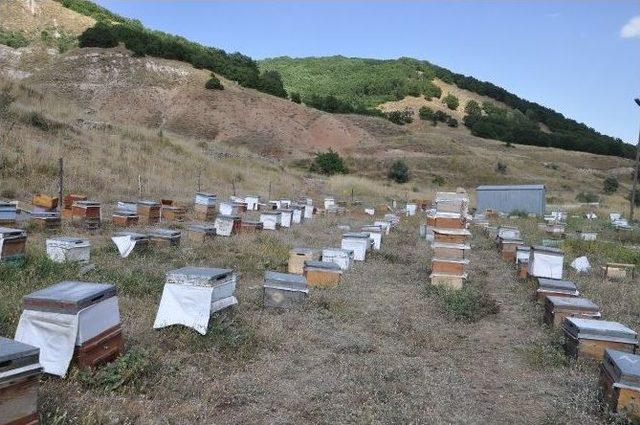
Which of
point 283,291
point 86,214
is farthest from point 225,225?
point 283,291

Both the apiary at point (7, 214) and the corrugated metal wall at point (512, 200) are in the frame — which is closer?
the apiary at point (7, 214)

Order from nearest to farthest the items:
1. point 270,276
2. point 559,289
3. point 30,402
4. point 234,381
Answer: point 30,402
point 234,381
point 270,276
point 559,289

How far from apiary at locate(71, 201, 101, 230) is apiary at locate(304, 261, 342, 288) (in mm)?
5822

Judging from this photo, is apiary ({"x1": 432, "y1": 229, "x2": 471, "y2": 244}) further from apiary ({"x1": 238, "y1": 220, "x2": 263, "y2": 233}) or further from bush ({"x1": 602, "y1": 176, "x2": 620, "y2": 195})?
bush ({"x1": 602, "y1": 176, "x2": 620, "y2": 195})

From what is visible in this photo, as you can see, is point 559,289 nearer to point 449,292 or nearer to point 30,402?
point 449,292

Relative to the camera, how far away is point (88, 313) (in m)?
4.44

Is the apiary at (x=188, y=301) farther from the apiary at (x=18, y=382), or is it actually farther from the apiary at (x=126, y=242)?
the apiary at (x=126, y=242)

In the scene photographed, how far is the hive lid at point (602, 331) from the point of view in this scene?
6020 mm

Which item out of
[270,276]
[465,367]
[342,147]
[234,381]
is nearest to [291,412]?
[234,381]

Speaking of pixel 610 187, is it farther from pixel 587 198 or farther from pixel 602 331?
pixel 602 331

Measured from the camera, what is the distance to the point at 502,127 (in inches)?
3366

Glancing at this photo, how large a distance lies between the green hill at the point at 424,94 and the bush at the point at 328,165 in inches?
1070

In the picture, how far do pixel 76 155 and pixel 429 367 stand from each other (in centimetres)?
1985

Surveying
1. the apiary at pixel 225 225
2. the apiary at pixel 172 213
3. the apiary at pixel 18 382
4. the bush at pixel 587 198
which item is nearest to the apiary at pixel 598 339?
the apiary at pixel 18 382
